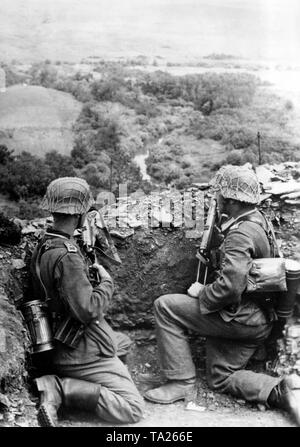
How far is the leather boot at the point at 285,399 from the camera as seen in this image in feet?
15.6

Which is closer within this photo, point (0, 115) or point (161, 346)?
point (161, 346)

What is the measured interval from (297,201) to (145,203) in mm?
1913

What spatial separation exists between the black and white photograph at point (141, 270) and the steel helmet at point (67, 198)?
1 cm

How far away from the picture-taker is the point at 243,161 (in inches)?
484

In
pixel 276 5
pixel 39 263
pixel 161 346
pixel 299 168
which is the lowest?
pixel 161 346

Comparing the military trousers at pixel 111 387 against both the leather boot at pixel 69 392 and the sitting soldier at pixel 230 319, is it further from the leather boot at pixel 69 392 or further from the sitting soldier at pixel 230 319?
the sitting soldier at pixel 230 319

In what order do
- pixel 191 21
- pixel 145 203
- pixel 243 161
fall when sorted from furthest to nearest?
1. pixel 243 161
2. pixel 191 21
3. pixel 145 203

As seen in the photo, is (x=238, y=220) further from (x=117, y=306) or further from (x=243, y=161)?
(x=243, y=161)

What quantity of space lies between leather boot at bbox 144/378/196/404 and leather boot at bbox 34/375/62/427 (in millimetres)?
965

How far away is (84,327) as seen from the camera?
4.80m

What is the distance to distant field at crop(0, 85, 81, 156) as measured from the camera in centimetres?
1190

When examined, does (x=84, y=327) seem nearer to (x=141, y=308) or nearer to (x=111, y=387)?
(x=111, y=387)
